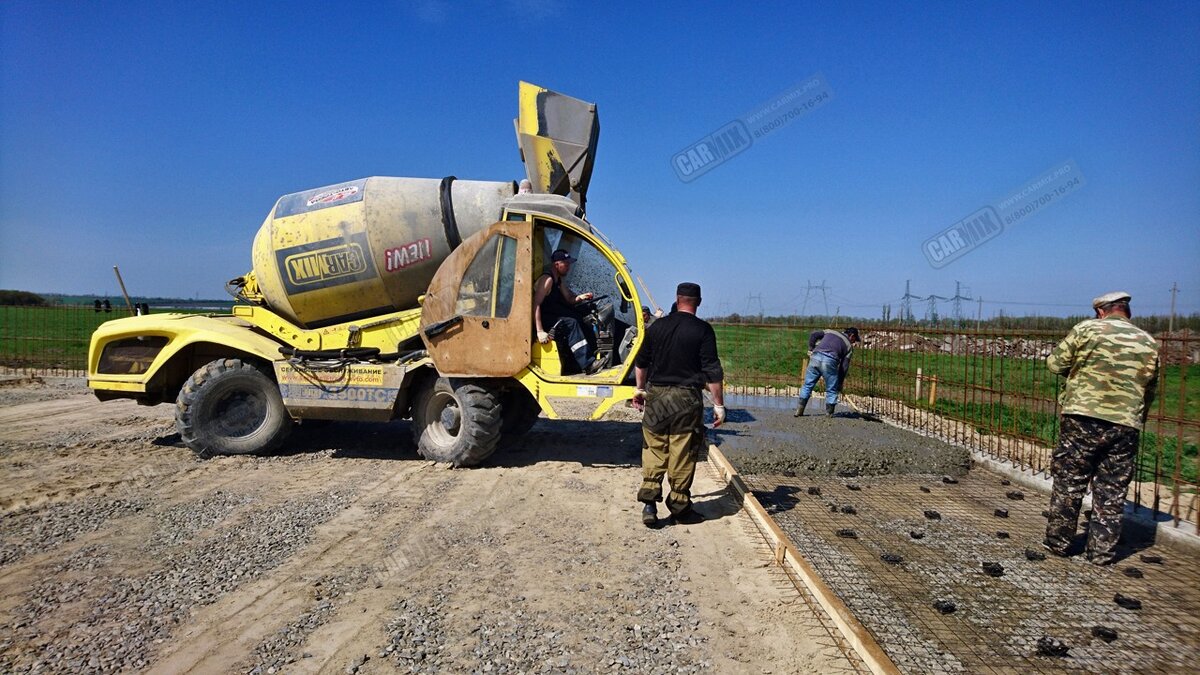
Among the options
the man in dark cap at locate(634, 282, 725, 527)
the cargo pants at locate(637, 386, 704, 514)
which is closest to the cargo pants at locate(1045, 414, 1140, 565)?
the man in dark cap at locate(634, 282, 725, 527)

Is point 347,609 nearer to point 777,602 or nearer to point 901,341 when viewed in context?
point 777,602

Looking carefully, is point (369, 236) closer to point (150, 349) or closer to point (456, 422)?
point (456, 422)

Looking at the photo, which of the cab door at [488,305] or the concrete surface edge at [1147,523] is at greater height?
the cab door at [488,305]

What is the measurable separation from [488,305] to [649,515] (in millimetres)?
2733

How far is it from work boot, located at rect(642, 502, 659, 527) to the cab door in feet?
6.86

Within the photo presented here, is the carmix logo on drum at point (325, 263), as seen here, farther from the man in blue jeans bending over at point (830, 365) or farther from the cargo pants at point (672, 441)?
the man in blue jeans bending over at point (830, 365)

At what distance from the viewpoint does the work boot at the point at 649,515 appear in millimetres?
4891

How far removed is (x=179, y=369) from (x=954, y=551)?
815 cm

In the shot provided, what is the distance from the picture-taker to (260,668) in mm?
2873

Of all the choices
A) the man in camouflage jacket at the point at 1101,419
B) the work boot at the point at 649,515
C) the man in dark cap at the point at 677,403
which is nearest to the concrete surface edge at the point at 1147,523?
the man in camouflage jacket at the point at 1101,419

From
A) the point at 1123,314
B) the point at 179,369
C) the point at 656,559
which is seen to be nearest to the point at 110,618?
the point at 656,559

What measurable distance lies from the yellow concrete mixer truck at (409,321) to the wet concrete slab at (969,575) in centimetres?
229

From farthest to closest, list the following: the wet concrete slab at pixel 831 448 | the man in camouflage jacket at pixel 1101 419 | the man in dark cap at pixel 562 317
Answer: the wet concrete slab at pixel 831 448
the man in dark cap at pixel 562 317
the man in camouflage jacket at pixel 1101 419

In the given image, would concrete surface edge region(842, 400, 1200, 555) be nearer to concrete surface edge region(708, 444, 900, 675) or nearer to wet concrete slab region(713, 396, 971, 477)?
wet concrete slab region(713, 396, 971, 477)
